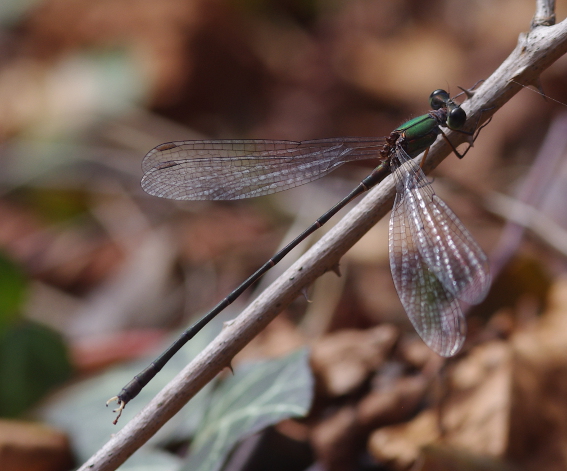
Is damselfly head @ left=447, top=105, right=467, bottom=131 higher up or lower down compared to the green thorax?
lower down

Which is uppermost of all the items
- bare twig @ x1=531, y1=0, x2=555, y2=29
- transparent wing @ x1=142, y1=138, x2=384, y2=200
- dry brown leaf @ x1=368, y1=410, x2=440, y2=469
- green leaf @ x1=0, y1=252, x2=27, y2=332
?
green leaf @ x1=0, y1=252, x2=27, y2=332

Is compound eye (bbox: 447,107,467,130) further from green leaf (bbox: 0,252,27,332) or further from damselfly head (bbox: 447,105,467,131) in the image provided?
green leaf (bbox: 0,252,27,332)

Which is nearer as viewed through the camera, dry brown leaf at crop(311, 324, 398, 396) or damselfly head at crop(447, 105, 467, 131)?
damselfly head at crop(447, 105, 467, 131)

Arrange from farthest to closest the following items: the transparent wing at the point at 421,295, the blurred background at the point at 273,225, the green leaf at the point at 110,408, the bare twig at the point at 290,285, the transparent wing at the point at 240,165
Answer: the transparent wing at the point at 240,165 → the green leaf at the point at 110,408 → the blurred background at the point at 273,225 → the transparent wing at the point at 421,295 → the bare twig at the point at 290,285

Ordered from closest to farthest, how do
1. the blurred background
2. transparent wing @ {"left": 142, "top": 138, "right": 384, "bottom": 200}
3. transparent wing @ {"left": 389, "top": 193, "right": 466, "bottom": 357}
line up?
transparent wing @ {"left": 389, "top": 193, "right": 466, "bottom": 357}
the blurred background
transparent wing @ {"left": 142, "top": 138, "right": 384, "bottom": 200}

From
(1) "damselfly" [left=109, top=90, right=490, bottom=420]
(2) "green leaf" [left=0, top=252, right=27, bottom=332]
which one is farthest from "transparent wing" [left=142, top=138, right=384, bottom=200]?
(2) "green leaf" [left=0, top=252, right=27, bottom=332]

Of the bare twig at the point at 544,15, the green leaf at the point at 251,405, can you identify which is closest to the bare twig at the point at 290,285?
the bare twig at the point at 544,15

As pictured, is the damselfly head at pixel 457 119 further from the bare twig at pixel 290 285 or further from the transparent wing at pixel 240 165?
the transparent wing at pixel 240 165
